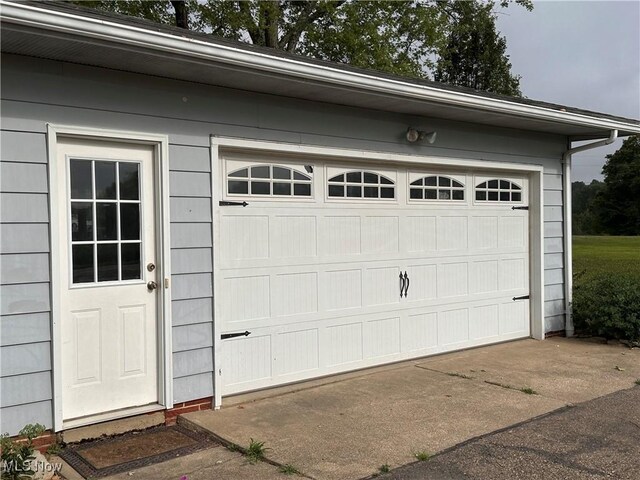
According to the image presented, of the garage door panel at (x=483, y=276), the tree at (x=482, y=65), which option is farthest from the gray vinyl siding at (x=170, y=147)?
the tree at (x=482, y=65)

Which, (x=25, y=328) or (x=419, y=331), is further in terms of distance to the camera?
(x=419, y=331)

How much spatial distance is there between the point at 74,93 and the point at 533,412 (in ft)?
13.2

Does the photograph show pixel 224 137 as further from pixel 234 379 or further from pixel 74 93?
pixel 234 379

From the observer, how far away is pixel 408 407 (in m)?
4.78

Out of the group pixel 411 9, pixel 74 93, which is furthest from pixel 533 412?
pixel 411 9

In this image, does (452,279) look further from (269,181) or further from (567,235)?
(269,181)

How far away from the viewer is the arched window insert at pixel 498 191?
705 cm

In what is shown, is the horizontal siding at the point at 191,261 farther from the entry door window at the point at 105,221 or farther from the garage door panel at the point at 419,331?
the garage door panel at the point at 419,331

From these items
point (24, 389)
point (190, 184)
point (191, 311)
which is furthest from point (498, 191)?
point (24, 389)

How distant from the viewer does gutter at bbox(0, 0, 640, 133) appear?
3.37 m

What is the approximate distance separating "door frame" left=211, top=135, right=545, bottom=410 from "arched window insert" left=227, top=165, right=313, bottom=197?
0.14 m

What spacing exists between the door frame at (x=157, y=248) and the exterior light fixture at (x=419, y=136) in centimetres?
257

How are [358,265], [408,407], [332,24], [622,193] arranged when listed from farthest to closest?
[622,193] → [332,24] → [358,265] → [408,407]

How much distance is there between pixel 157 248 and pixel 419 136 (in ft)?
9.70
